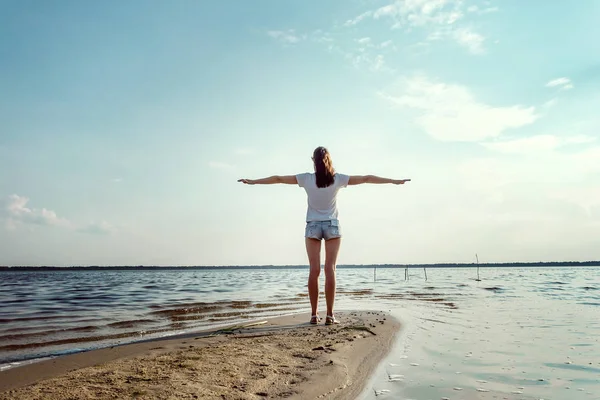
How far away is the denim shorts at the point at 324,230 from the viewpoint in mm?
6531

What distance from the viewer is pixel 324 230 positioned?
6570 millimetres

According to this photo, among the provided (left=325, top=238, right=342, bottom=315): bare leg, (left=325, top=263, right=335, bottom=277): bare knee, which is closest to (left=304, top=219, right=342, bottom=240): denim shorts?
(left=325, top=238, right=342, bottom=315): bare leg

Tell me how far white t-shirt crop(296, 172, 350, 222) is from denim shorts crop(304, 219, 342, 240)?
0.23ft

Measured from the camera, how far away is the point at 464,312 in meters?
9.26

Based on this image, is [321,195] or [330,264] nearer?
[321,195]

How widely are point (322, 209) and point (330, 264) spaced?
0.90 metres

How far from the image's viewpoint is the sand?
3.04 meters

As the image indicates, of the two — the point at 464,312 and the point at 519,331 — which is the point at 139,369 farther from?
the point at 464,312

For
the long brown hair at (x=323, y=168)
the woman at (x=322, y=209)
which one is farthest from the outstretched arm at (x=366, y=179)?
the long brown hair at (x=323, y=168)

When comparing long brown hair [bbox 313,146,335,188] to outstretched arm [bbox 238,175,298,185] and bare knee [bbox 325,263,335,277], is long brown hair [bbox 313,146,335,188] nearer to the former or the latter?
outstretched arm [bbox 238,175,298,185]

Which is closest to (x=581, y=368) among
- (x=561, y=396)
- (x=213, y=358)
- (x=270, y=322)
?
(x=561, y=396)

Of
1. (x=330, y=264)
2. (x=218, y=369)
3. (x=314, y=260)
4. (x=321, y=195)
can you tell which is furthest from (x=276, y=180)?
(x=218, y=369)

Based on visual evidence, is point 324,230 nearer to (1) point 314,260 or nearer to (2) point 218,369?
(1) point 314,260

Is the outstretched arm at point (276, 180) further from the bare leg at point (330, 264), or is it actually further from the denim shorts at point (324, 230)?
the bare leg at point (330, 264)
